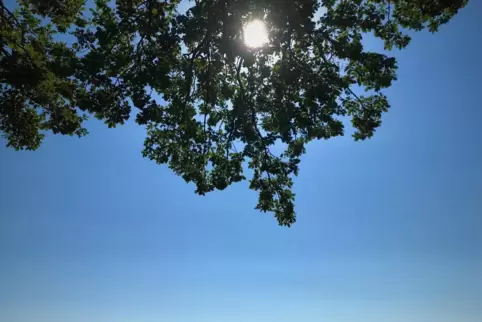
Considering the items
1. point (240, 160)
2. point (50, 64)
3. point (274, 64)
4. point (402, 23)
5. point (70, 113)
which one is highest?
point (402, 23)

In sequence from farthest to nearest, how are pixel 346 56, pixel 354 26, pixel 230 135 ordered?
pixel 230 135
pixel 354 26
pixel 346 56

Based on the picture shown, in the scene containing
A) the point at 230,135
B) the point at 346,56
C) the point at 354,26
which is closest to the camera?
the point at 346,56

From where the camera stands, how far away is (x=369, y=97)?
1262cm

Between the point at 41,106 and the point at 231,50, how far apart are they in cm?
849

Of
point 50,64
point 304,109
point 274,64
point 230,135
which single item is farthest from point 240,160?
point 50,64

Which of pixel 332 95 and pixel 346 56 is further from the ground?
pixel 346 56

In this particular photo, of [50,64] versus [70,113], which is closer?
[50,64]

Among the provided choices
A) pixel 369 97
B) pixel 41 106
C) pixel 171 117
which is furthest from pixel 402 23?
pixel 41 106

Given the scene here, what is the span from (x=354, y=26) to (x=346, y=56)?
1867mm

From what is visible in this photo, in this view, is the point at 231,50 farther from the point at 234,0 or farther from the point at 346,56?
the point at 346,56

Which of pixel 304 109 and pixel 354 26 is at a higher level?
pixel 354 26

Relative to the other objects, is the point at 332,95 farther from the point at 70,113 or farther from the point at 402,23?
the point at 70,113

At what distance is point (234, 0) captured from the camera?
38.0 ft

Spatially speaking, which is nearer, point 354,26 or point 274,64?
point 354,26
